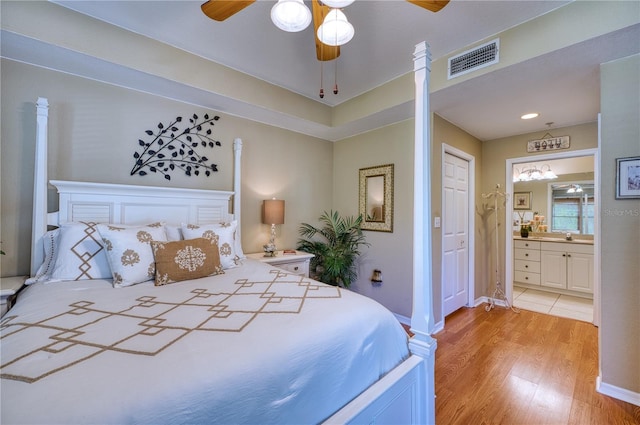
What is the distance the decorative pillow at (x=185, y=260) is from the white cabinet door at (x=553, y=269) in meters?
4.94

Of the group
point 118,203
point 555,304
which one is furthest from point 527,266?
point 118,203

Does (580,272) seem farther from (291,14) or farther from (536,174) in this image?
(291,14)

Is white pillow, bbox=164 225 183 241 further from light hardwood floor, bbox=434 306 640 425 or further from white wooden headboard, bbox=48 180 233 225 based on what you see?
light hardwood floor, bbox=434 306 640 425

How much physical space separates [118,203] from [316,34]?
2057 mm

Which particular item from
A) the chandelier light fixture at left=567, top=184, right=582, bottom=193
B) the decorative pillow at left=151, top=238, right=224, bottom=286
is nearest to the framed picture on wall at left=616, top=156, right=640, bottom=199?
the decorative pillow at left=151, top=238, right=224, bottom=286

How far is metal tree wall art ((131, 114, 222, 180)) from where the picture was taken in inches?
95.5

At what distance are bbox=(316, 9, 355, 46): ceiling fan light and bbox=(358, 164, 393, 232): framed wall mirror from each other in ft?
6.13

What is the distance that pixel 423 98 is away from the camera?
1.29m

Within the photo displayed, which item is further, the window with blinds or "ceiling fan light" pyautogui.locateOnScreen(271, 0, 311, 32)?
the window with blinds

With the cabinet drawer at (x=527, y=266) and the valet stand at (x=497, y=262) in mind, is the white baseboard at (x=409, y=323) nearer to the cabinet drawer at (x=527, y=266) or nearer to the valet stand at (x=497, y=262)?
the valet stand at (x=497, y=262)

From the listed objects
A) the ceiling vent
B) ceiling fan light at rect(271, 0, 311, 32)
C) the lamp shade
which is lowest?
the lamp shade

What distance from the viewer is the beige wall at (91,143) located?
6.29 feet

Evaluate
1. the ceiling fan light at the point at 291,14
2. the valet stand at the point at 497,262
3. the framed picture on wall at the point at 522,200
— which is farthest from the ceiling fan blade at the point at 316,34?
the framed picture on wall at the point at 522,200

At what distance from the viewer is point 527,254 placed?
437cm
